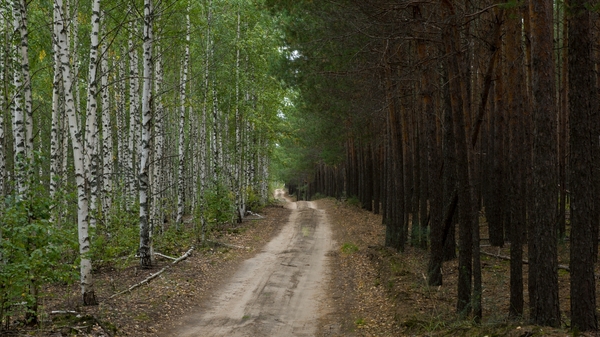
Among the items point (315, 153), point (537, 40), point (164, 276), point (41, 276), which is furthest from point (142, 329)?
point (315, 153)

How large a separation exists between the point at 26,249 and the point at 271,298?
597 cm

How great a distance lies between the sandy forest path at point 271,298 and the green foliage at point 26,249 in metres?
2.73

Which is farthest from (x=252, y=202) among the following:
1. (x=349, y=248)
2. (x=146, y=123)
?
(x=146, y=123)

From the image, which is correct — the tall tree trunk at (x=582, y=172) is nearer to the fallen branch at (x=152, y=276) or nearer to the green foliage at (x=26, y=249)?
the green foliage at (x=26, y=249)

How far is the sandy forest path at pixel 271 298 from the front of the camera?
9484mm

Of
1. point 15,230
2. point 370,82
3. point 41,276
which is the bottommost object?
point 41,276

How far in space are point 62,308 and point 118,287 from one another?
8.14 feet

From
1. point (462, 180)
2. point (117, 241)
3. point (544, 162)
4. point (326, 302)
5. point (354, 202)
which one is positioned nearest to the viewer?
point (544, 162)

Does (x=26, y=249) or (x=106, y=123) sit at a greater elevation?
(x=106, y=123)

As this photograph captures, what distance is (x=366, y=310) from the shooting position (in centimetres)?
1066

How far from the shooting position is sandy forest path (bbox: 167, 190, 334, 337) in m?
9.48

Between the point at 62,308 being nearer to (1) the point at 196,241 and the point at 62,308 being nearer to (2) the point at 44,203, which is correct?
(2) the point at 44,203

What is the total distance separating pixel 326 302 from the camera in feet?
37.9

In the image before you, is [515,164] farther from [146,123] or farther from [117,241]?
[117,241]
